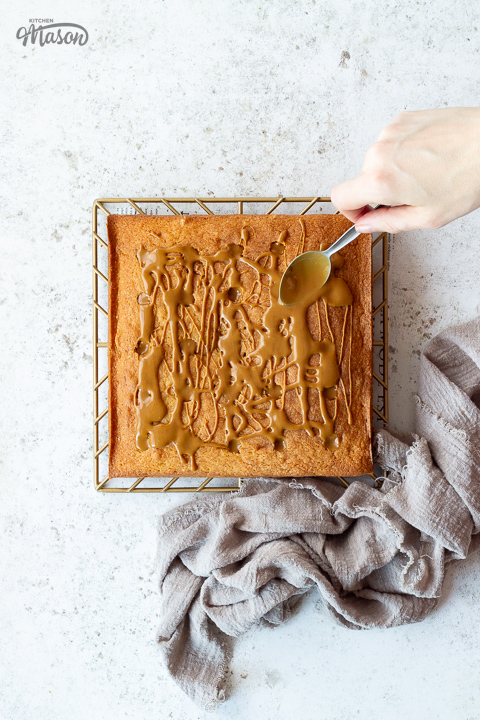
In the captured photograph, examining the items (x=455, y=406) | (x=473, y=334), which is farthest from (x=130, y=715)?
(x=473, y=334)

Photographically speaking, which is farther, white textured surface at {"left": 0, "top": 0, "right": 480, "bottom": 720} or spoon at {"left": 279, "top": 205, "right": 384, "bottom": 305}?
white textured surface at {"left": 0, "top": 0, "right": 480, "bottom": 720}

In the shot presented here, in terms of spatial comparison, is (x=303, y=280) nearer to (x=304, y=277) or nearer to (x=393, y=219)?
(x=304, y=277)

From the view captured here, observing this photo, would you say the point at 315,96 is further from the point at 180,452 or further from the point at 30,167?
the point at 180,452

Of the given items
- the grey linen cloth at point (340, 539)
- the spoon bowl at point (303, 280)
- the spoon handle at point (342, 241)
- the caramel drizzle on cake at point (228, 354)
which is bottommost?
the grey linen cloth at point (340, 539)

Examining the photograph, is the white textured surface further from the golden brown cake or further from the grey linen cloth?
the golden brown cake

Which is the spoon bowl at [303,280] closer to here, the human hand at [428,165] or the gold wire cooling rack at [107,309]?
the gold wire cooling rack at [107,309]

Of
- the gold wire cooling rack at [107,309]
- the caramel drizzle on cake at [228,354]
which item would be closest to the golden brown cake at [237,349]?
the caramel drizzle on cake at [228,354]

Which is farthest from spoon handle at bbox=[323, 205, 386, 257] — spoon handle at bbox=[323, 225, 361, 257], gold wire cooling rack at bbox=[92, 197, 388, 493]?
gold wire cooling rack at bbox=[92, 197, 388, 493]
